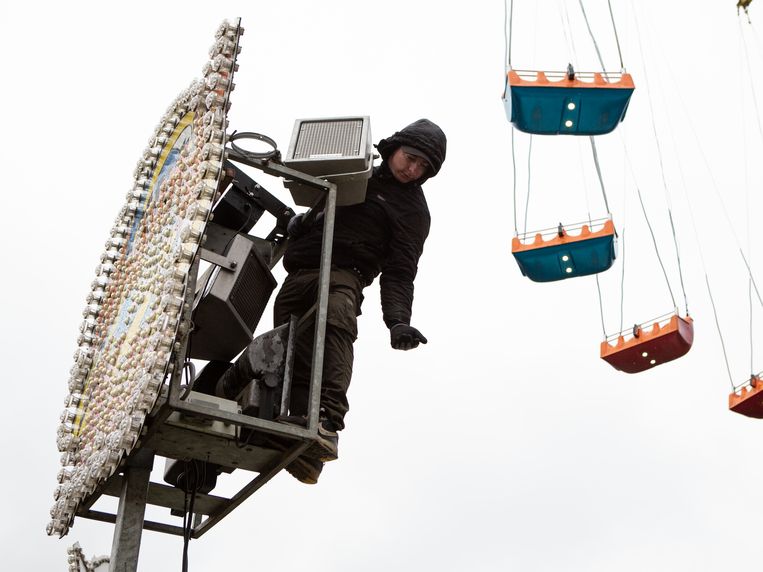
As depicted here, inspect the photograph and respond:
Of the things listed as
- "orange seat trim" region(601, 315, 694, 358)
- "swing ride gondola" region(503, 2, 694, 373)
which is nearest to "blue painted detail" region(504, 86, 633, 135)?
"swing ride gondola" region(503, 2, 694, 373)

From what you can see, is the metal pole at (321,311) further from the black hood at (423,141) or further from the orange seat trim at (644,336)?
the orange seat trim at (644,336)

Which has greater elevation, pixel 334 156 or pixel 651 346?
pixel 651 346

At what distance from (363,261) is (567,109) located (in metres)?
3.37

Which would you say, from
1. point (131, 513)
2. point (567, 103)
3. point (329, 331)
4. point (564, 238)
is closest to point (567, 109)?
point (567, 103)

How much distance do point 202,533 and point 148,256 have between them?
7.37ft

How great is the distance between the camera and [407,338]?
7773 millimetres

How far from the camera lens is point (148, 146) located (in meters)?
8.17

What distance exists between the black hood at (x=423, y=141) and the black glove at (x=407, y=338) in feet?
4.32

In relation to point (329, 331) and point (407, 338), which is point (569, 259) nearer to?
point (407, 338)

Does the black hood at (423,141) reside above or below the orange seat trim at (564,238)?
below

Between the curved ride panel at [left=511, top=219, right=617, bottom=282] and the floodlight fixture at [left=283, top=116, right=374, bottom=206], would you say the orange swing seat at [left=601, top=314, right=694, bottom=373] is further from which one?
the floodlight fixture at [left=283, top=116, right=374, bottom=206]

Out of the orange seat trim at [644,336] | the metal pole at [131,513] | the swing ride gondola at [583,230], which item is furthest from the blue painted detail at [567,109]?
the metal pole at [131,513]

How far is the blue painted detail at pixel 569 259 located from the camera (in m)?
12.1

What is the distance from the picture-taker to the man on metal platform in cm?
743
